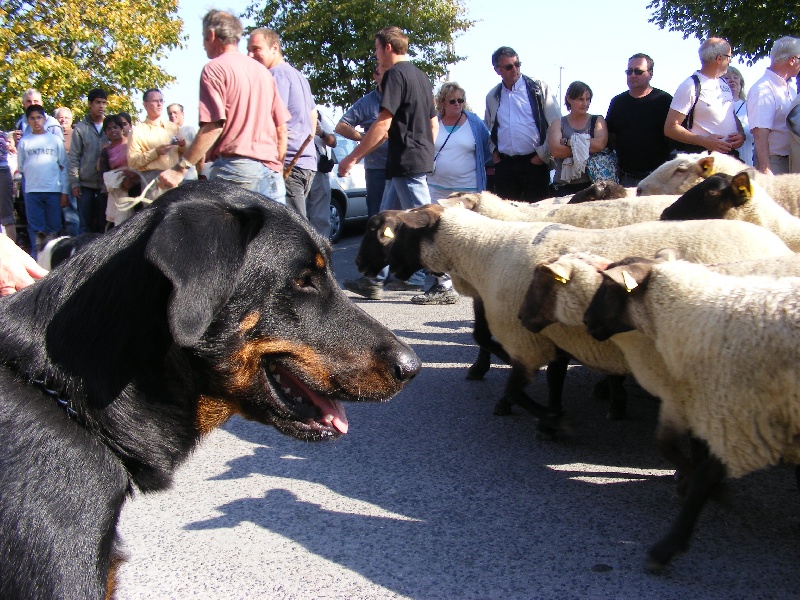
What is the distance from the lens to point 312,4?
28.5 m

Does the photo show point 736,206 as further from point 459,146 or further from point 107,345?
point 107,345

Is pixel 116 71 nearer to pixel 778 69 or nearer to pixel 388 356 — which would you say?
pixel 778 69

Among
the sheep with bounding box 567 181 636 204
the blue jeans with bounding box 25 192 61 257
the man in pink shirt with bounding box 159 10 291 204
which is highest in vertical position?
the man in pink shirt with bounding box 159 10 291 204

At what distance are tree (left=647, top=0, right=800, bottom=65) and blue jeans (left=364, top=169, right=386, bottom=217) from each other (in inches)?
536

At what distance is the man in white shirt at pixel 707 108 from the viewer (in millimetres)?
6789

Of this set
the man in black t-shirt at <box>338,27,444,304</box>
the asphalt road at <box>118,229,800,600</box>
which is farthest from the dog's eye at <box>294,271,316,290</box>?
the man in black t-shirt at <box>338,27,444,304</box>

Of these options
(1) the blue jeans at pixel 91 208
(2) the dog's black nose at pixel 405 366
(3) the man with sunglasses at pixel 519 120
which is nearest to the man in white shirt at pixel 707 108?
(3) the man with sunglasses at pixel 519 120

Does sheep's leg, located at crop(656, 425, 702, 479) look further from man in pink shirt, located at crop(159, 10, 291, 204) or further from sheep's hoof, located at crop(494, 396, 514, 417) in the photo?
man in pink shirt, located at crop(159, 10, 291, 204)

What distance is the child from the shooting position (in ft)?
36.1

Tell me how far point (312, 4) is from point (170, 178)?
25022 mm

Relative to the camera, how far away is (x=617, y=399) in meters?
4.84

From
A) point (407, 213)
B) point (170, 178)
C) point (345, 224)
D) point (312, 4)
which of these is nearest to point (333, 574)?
point (407, 213)

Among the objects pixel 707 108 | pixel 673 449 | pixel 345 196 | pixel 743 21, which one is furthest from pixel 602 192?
pixel 743 21

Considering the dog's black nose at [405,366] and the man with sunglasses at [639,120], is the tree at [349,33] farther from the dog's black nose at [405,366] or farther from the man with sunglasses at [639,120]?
the dog's black nose at [405,366]
